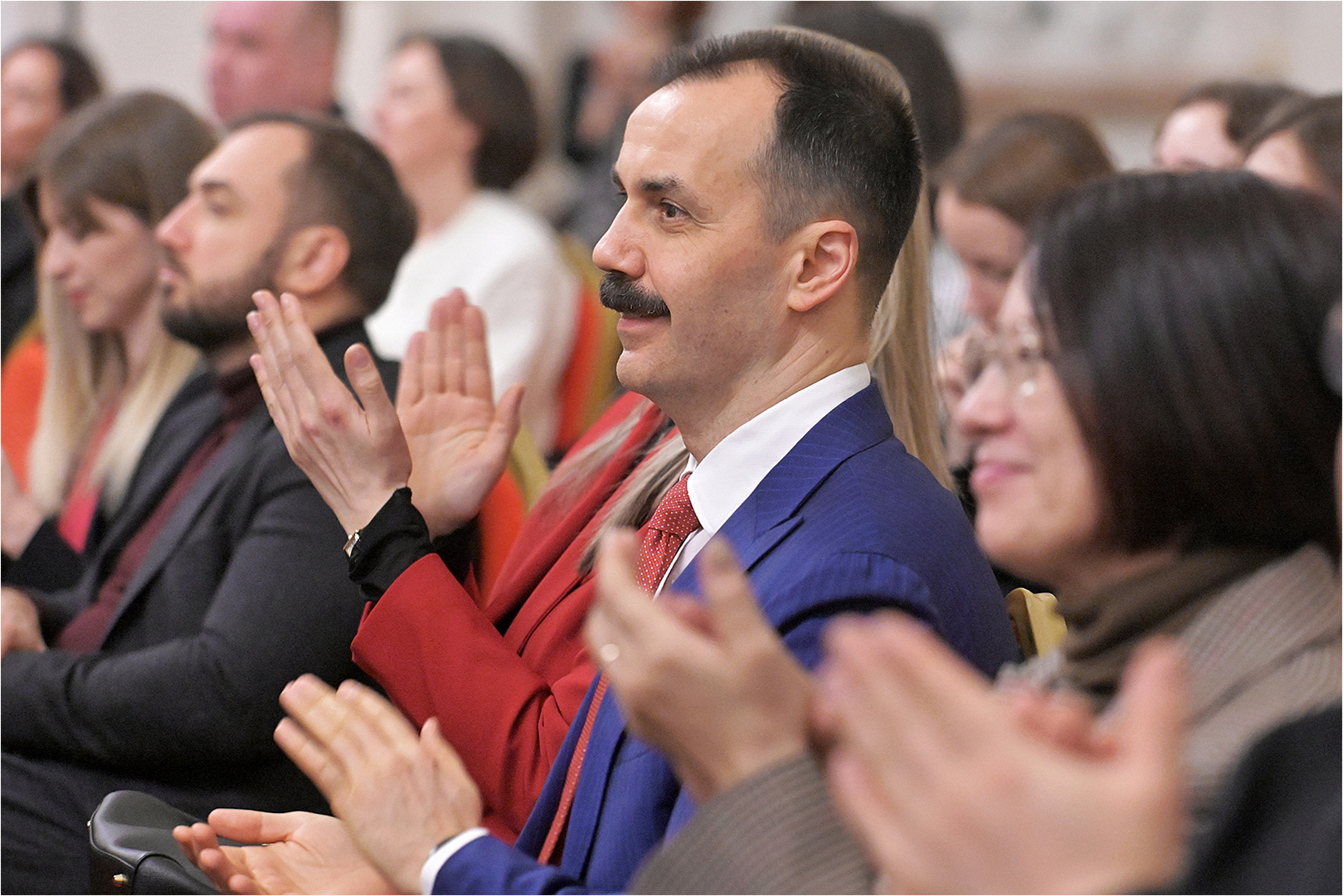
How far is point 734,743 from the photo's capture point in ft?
3.26

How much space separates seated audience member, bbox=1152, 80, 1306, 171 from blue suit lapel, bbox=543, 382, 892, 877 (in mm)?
1508

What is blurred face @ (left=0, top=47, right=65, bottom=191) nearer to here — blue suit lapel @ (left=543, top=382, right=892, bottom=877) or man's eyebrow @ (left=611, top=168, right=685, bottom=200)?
man's eyebrow @ (left=611, top=168, right=685, bottom=200)

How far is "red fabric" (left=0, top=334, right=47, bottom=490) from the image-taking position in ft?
10.6

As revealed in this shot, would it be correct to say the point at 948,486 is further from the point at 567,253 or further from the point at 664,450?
the point at 567,253

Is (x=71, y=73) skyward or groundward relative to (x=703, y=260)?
skyward

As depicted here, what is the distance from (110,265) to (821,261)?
1818mm

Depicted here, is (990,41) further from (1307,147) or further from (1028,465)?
(1028,465)

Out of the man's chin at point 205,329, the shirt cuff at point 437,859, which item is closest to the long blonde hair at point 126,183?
the man's chin at point 205,329

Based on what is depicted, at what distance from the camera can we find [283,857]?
1498 millimetres

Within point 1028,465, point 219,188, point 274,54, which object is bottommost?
point 1028,465

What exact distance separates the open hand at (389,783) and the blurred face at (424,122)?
291cm

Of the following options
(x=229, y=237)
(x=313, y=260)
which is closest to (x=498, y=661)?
(x=313, y=260)

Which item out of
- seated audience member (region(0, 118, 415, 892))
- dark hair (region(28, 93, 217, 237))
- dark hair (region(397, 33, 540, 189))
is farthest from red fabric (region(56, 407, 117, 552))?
dark hair (region(397, 33, 540, 189))

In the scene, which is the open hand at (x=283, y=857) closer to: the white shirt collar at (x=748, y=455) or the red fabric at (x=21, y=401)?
the white shirt collar at (x=748, y=455)
